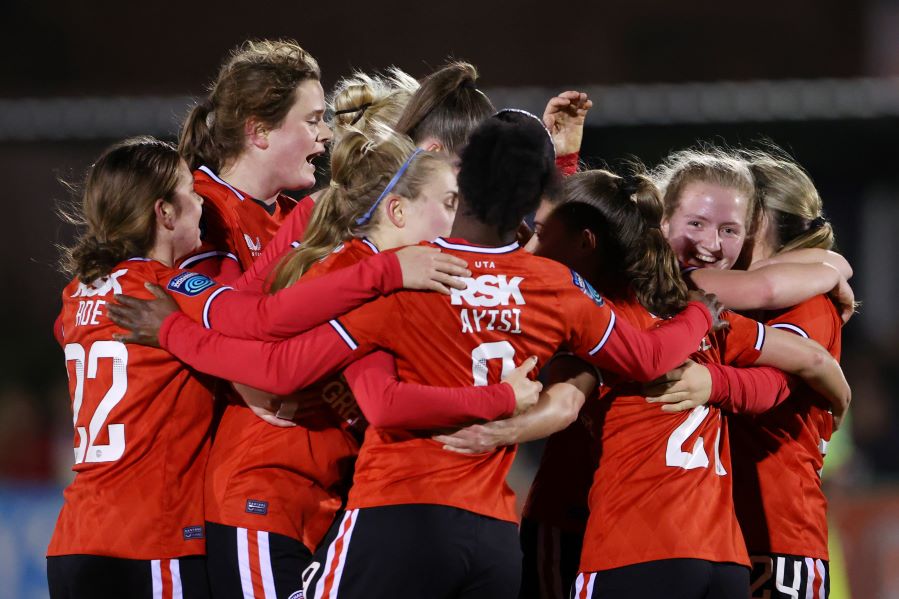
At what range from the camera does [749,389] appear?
11.6 feet

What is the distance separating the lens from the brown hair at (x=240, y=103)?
4066 mm

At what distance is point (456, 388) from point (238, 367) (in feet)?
1.94

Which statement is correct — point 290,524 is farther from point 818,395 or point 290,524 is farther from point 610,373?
point 818,395

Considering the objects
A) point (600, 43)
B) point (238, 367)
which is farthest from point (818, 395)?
point (600, 43)

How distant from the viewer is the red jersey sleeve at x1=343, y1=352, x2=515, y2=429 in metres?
2.93

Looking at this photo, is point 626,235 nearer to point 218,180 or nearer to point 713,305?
point 713,305

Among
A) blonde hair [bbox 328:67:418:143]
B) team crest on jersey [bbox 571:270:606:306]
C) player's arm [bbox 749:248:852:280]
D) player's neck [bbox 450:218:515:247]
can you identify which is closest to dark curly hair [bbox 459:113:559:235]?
player's neck [bbox 450:218:515:247]

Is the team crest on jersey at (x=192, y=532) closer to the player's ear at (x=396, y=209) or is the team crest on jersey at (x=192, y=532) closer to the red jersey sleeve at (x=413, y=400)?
the red jersey sleeve at (x=413, y=400)

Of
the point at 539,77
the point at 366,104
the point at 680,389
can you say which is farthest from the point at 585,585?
the point at 539,77

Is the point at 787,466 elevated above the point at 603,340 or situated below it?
below

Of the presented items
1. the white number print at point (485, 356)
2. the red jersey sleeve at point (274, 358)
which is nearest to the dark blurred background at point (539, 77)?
the red jersey sleeve at point (274, 358)

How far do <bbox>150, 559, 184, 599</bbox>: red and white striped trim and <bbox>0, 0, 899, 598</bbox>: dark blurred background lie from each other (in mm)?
8521

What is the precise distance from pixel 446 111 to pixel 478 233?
855 mm

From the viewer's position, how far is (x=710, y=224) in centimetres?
386
